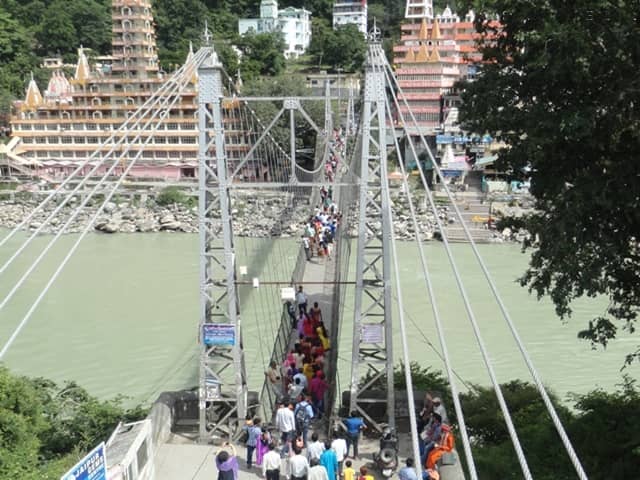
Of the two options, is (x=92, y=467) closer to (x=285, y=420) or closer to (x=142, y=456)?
(x=142, y=456)

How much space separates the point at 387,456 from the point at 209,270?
2.12 meters

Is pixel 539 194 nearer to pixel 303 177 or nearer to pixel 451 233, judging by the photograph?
pixel 451 233

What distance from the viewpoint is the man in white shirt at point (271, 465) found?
489cm

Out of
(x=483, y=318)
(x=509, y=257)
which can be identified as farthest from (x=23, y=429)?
(x=509, y=257)

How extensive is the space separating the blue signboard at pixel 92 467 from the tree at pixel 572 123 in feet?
11.5

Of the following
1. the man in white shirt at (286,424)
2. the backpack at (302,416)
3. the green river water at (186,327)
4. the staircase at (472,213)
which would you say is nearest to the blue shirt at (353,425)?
the backpack at (302,416)

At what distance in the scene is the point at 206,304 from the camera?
591 cm

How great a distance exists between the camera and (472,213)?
2339 centimetres

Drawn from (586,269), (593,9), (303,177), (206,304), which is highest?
(593,9)

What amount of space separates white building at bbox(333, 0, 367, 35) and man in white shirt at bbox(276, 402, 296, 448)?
171ft

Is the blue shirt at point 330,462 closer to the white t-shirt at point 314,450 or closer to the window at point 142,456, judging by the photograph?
the white t-shirt at point 314,450

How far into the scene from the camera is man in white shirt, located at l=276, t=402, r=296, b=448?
5.37 m

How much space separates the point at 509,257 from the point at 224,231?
14.4 meters

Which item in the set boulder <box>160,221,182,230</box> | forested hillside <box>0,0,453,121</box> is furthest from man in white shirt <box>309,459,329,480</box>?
forested hillside <box>0,0,453,121</box>
